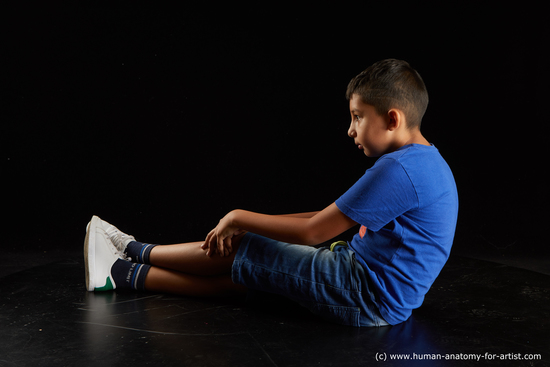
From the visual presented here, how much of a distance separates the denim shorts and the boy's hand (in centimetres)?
5

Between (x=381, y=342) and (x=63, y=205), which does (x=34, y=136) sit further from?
(x=381, y=342)

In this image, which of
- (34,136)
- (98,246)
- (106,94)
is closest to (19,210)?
(34,136)

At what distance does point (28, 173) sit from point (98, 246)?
4.20 ft

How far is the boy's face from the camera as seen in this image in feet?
5.03

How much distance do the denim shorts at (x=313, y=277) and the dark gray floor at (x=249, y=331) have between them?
6 cm

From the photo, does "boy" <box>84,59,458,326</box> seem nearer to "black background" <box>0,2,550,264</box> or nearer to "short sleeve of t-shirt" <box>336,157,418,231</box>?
"short sleeve of t-shirt" <box>336,157,418,231</box>

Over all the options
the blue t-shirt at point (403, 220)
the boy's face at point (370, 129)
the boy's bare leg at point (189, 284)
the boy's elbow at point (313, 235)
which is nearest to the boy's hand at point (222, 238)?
the boy's bare leg at point (189, 284)

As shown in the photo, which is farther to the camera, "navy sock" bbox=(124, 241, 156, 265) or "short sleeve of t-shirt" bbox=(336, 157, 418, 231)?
"navy sock" bbox=(124, 241, 156, 265)

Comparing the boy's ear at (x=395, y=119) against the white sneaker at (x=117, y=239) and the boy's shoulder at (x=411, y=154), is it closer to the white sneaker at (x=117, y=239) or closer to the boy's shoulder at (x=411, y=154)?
the boy's shoulder at (x=411, y=154)

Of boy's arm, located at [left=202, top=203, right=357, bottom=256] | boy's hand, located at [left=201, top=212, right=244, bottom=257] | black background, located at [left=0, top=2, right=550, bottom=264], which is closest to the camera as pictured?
boy's arm, located at [left=202, top=203, right=357, bottom=256]

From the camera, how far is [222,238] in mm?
1629

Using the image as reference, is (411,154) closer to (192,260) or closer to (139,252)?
(192,260)

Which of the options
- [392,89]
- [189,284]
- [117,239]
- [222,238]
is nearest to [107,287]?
[117,239]

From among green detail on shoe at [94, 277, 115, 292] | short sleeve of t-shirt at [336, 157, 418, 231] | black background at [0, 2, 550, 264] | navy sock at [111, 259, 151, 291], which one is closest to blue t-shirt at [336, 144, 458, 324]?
short sleeve of t-shirt at [336, 157, 418, 231]
